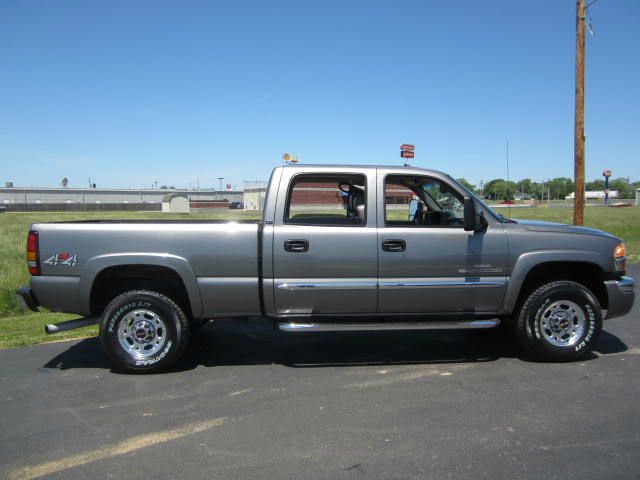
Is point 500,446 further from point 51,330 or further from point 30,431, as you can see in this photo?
point 51,330

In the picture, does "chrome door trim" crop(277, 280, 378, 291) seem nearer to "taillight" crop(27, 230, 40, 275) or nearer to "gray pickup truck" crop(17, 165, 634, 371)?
"gray pickup truck" crop(17, 165, 634, 371)

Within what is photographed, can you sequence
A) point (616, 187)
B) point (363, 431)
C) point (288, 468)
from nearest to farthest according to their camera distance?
point (288, 468) → point (363, 431) → point (616, 187)

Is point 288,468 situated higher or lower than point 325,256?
lower

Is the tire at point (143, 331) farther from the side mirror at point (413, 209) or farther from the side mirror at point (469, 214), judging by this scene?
the side mirror at point (469, 214)

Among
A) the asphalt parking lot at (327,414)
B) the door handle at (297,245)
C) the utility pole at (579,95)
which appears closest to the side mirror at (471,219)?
the asphalt parking lot at (327,414)

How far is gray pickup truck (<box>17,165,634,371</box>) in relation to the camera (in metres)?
5.04

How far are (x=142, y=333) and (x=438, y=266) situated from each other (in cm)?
298

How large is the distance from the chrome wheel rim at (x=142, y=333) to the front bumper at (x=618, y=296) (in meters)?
4.49

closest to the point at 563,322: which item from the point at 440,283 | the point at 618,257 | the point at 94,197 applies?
the point at 618,257

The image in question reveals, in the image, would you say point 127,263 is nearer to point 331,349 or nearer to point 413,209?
point 331,349

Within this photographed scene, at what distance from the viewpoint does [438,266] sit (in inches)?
203

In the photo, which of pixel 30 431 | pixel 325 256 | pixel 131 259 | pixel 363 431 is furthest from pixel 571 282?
pixel 30 431

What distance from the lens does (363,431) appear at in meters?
3.76

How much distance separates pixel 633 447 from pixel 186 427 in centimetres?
309
